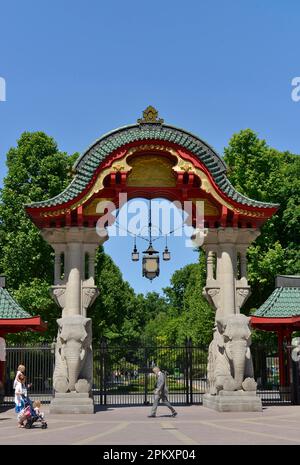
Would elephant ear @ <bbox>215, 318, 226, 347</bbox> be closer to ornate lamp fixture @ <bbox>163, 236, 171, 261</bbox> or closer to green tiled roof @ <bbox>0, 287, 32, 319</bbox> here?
ornate lamp fixture @ <bbox>163, 236, 171, 261</bbox>

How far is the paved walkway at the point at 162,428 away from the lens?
44.1 feet

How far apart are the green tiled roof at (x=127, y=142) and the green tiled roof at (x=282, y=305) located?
719cm

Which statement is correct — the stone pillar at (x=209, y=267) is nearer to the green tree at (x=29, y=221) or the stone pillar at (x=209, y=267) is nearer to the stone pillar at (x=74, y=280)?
the stone pillar at (x=74, y=280)

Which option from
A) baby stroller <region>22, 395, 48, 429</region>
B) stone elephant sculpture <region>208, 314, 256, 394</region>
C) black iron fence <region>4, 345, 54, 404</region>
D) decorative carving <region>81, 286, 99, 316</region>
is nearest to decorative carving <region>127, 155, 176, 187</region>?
decorative carving <region>81, 286, 99, 316</region>

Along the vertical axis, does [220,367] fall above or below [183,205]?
below

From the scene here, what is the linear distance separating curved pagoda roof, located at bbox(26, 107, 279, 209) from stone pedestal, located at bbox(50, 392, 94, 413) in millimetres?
6496

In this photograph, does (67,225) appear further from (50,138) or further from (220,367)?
(50,138)

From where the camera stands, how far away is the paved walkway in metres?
13.4

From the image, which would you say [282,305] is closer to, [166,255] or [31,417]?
[166,255]

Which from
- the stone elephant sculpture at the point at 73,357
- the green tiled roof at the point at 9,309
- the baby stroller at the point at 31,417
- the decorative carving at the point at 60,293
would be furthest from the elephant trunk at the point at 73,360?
the green tiled roof at the point at 9,309

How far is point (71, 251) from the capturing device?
70.8 feet

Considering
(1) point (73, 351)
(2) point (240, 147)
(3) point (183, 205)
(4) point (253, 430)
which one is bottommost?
(4) point (253, 430)
